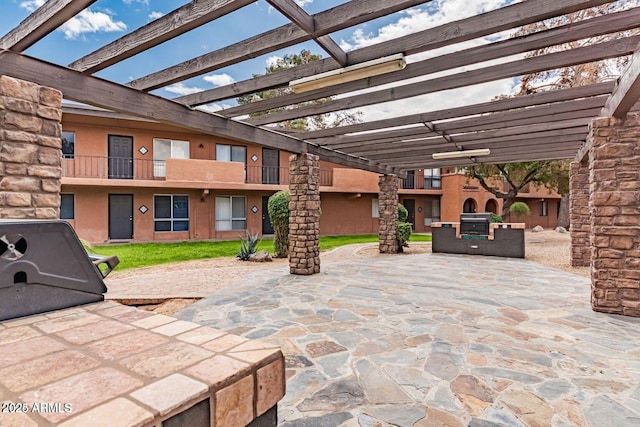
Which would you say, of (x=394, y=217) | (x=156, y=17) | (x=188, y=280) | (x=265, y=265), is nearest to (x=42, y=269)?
(x=156, y=17)

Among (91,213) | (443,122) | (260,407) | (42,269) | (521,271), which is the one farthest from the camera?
(91,213)

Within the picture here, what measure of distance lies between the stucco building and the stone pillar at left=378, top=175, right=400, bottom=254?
5111mm

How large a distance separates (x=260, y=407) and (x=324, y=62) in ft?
11.8

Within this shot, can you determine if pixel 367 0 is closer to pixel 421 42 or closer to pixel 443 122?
pixel 421 42

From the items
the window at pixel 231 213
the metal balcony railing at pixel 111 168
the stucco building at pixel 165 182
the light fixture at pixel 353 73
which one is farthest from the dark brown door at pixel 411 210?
the light fixture at pixel 353 73

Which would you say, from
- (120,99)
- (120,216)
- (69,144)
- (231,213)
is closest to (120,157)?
(69,144)

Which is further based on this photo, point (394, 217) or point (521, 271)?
point (394, 217)

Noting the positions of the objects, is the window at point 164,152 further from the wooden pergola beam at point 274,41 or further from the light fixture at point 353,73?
the light fixture at point 353,73

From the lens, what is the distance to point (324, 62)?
3.76 m

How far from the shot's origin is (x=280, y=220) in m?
10.2

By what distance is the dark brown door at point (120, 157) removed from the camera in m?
13.7

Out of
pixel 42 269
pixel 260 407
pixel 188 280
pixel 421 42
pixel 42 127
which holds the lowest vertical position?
pixel 188 280

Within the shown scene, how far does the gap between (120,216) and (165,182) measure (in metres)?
2.61

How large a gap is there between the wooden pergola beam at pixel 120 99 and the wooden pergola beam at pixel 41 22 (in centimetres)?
14
